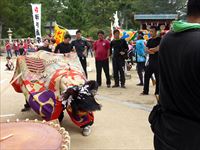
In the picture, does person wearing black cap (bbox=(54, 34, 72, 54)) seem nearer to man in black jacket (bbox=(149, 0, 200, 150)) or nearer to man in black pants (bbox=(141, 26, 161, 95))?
man in black pants (bbox=(141, 26, 161, 95))

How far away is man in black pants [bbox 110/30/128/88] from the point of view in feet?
28.8

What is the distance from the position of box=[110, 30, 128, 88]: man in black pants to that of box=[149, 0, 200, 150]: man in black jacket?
6968mm

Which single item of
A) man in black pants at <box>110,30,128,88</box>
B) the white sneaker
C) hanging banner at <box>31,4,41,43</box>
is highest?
hanging banner at <box>31,4,41,43</box>

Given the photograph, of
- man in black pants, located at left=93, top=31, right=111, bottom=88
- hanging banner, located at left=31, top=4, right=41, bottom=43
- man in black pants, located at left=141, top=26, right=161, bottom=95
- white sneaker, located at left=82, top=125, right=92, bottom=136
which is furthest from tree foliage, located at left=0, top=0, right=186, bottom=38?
white sneaker, located at left=82, top=125, right=92, bottom=136

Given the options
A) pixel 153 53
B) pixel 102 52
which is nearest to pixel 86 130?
pixel 153 53

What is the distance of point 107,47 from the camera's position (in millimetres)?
9055

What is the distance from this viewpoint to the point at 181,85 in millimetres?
1694

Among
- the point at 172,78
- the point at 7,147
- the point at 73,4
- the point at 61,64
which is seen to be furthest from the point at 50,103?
the point at 73,4

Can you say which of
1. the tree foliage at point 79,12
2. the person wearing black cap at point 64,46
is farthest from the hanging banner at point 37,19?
the person wearing black cap at point 64,46

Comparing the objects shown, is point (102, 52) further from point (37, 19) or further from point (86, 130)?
point (37, 19)

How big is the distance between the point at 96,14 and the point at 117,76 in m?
35.8

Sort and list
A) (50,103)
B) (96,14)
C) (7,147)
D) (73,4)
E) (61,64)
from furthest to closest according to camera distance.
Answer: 1. (96,14)
2. (73,4)
3. (61,64)
4. (50,103)
5. (7,147)

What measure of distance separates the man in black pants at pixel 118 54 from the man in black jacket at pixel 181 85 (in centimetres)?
697

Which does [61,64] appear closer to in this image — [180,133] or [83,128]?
[83,128]
